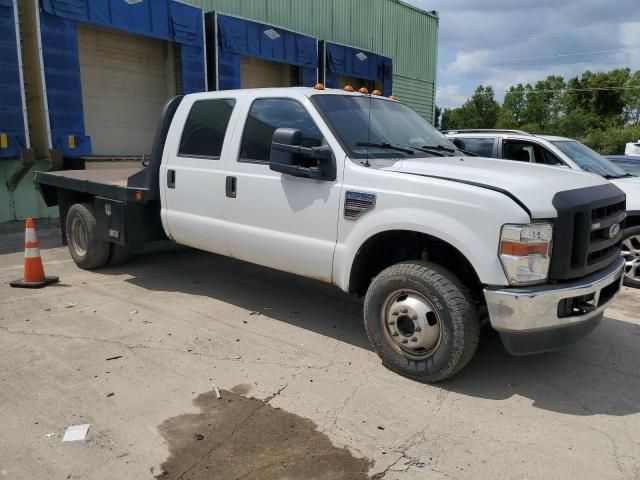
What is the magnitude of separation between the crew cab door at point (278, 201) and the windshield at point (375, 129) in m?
0.14

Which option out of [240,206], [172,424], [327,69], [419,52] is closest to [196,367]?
[172,424]

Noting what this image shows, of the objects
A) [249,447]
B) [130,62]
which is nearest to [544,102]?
[130,62]

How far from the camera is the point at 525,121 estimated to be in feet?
220

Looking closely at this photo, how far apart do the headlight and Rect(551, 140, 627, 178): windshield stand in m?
4.10

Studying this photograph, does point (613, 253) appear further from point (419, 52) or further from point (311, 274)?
point (419, 52)

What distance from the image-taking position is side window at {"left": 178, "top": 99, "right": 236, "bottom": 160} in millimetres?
5059

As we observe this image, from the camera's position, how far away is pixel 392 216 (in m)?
3.76

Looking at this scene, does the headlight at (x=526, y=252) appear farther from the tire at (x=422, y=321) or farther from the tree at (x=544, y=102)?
the tree at (x=544, y=102)

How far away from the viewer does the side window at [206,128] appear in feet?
16.6

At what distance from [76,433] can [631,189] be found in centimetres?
639

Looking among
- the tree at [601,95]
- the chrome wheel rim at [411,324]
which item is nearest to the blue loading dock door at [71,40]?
the chrome wheel rim at [411,324]

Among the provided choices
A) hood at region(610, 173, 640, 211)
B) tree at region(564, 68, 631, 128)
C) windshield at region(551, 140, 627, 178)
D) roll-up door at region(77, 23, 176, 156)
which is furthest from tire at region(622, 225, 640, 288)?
tree at region(564, 68, 631, 128)

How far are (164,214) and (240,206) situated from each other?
119 cm

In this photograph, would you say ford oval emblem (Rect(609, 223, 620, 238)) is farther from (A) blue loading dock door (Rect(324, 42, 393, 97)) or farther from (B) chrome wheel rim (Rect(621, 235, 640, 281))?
(A) blue loading dock door (Rect(324, 42, 393, 97))
